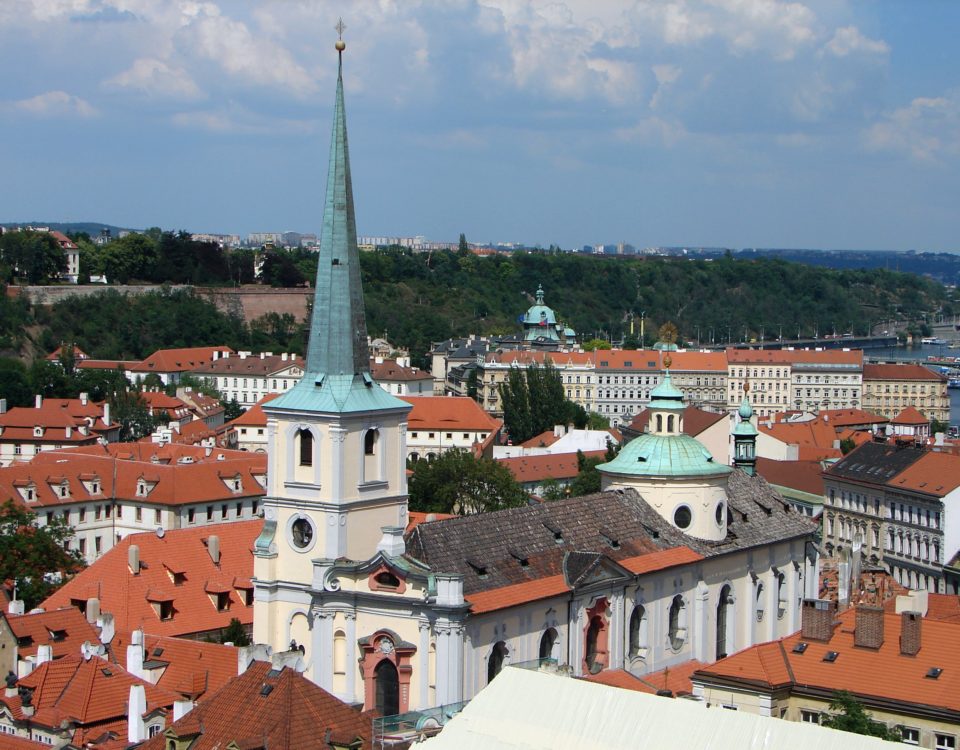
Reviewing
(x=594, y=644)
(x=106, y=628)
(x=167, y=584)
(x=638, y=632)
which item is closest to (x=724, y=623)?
(x=638, y=632)

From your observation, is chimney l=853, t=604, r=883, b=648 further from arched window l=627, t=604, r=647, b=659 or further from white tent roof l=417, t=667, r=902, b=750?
white tent roof l=417, t=667, r=902, b=750

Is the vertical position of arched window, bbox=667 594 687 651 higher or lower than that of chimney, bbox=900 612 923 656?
lower

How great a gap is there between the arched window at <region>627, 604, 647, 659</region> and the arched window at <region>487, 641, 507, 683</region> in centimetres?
757

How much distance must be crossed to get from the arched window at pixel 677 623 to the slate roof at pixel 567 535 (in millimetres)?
1695

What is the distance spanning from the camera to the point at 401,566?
170 ft

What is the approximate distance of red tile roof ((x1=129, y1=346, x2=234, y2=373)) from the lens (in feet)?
576

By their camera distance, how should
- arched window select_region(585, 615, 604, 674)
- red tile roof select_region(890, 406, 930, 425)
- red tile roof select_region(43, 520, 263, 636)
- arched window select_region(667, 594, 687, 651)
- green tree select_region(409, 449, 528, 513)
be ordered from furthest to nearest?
red tile roof select_region(890, 406, 930, 425), green tree select_region(409, 449, 528, 513), red tile roof select_region(43, 520, 263, 636), arched window select_region(667, 594, 687, 651), arched window select_region(585, 615, 604, 674)

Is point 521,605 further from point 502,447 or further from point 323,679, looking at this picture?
point 502,447

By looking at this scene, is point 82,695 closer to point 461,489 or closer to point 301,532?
point 301,532

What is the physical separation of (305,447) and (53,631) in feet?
36.9

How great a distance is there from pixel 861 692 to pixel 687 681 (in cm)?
1090

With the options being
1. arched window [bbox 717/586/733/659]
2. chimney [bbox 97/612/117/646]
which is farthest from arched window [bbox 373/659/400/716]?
arched window [bbox 717/586/733/659]

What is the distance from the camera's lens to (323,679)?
53.3 metres

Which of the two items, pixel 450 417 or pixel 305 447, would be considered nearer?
pixel 305 447
